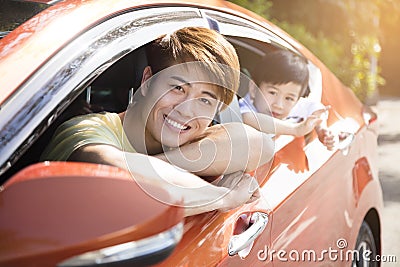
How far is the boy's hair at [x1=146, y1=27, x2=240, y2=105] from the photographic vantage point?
219 centimetres

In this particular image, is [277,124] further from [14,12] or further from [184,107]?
[14,12]

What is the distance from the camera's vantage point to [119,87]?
3.01 meters

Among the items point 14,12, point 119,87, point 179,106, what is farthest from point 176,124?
point 119,87

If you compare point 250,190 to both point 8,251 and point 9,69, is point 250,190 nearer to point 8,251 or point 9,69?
point 9,69

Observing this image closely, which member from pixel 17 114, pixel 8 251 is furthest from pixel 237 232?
pixel 8 251

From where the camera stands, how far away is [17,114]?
1.63 meters

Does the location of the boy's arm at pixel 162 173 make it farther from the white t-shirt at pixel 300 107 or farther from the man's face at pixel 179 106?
the white t-shirt at pixel 300 107

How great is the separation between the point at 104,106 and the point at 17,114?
4.29 ft

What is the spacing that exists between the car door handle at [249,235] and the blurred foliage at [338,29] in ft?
17.3

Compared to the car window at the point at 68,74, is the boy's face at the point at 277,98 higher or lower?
higher
